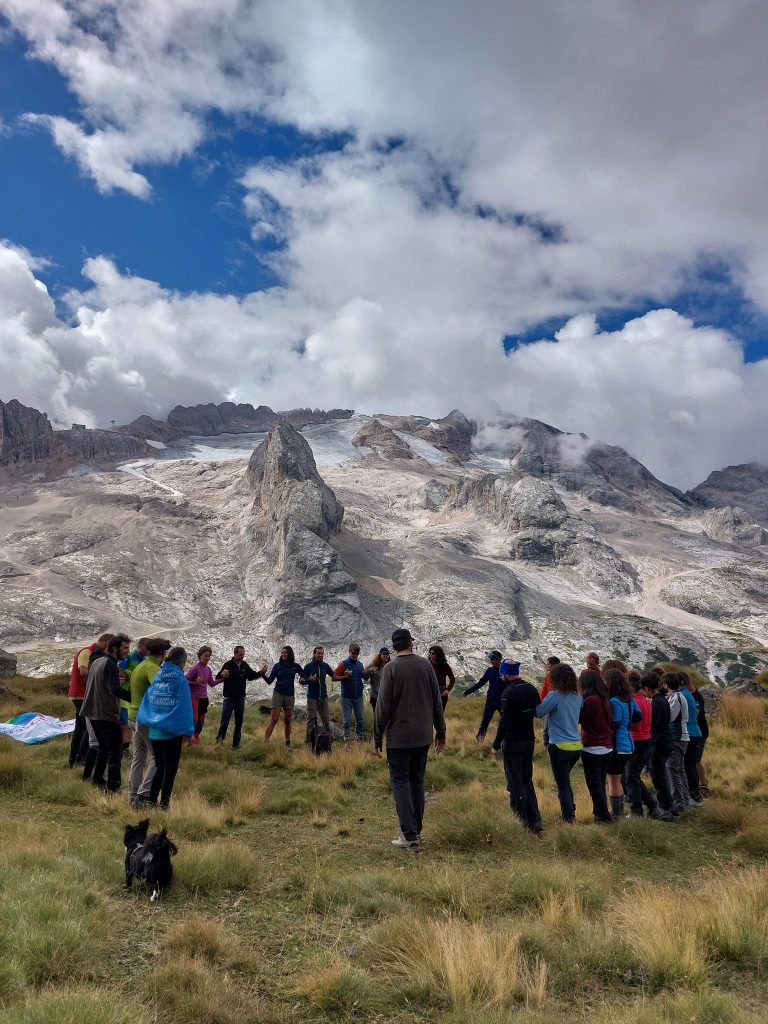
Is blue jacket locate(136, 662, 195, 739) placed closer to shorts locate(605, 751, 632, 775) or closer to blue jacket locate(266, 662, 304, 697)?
shorts locate(605, 751, 632, 775)

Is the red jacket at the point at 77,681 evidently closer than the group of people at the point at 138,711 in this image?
No

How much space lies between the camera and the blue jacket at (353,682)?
613 inches

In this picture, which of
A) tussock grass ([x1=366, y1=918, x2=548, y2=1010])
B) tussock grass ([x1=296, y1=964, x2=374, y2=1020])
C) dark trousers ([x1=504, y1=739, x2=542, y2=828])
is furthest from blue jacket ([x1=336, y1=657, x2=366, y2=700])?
tussock grass ([x1=296, y1=964, x2=374, y2=1020])

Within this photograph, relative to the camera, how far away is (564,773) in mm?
8641

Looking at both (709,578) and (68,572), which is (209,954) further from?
(709,578)

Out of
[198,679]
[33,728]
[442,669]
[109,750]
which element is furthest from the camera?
[33,728]

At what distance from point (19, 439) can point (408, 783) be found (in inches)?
8615

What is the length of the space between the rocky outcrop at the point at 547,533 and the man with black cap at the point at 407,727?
420 feet

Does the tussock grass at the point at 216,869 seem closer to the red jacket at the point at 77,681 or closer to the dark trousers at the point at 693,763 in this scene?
the red jacket at the point at 77,681

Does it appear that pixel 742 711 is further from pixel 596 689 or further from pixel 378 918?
pixel 378 918

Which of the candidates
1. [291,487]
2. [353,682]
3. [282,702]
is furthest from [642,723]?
[291,487]

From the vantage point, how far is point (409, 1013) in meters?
3.81

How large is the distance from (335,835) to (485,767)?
233 inches

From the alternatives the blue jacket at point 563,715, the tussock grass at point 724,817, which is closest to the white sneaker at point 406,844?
the blue jacket at point 563,715
